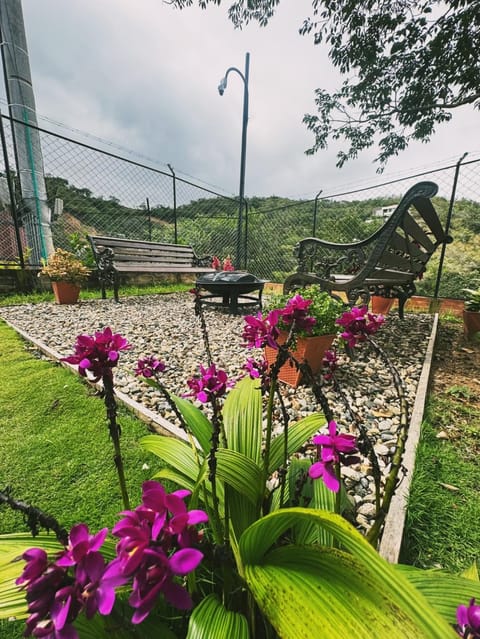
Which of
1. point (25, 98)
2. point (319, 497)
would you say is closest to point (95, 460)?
point (319, 497)

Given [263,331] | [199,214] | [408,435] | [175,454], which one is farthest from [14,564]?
[199,214]

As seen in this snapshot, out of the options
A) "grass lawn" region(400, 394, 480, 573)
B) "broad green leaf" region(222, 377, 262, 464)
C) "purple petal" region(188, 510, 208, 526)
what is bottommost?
"grass lawn" region(400, 394, 480, 573)

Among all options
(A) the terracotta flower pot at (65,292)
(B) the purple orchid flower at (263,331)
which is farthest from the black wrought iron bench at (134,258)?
(B) the purple orchid flower at (263,331)

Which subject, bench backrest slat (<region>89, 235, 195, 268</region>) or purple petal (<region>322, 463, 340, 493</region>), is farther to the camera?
bench backrest slat (<region>89, 235, 195, 268</region>)

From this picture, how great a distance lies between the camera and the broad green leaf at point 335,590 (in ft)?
0.93

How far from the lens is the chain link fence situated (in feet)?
16.3

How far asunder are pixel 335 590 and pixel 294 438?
0.54 metres

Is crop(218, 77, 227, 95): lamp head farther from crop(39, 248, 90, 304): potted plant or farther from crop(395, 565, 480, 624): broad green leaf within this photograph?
crop(395, 565, 480, 624): broad green leaf

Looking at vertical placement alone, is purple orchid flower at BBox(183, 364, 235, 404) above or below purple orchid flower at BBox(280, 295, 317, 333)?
below

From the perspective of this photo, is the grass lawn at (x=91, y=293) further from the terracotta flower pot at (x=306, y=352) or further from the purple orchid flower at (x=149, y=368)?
the purple orchid flower at (x=149, y=368)

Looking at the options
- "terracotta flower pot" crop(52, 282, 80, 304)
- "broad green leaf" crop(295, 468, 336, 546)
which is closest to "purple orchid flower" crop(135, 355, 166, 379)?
"broad green leaf" crop(295, 468, 336, 546)

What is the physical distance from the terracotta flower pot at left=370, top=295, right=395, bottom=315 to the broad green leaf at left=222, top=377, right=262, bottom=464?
372 cm

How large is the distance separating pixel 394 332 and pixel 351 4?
168 inches

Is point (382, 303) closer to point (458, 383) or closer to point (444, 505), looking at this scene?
point (458, 383)
